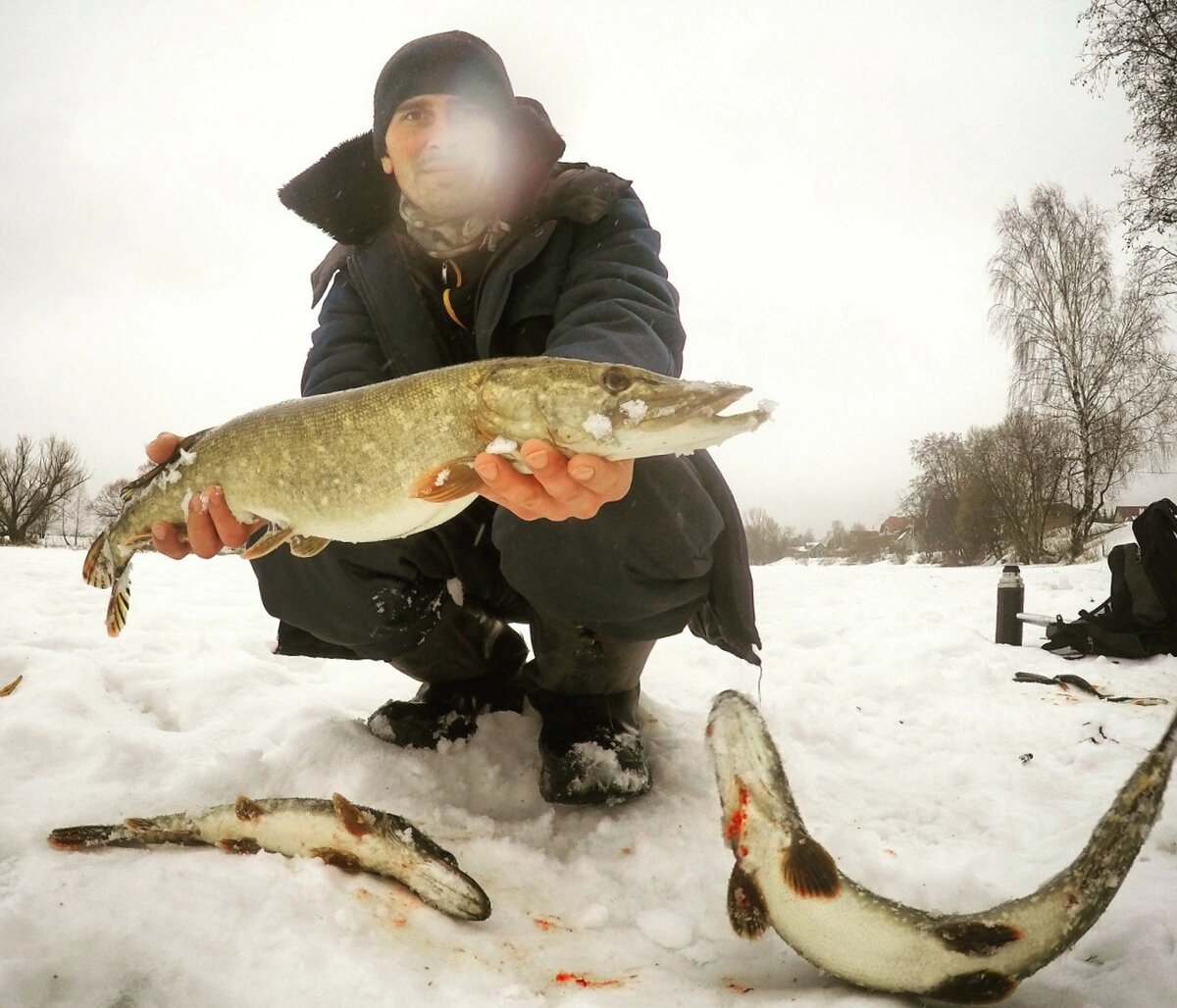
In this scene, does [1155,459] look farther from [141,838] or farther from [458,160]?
[141,838]

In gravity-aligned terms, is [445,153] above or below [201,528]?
above

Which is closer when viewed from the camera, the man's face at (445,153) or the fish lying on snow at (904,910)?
the fish lying on snow at (904,910)

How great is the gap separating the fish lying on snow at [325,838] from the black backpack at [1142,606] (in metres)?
→ 3.82

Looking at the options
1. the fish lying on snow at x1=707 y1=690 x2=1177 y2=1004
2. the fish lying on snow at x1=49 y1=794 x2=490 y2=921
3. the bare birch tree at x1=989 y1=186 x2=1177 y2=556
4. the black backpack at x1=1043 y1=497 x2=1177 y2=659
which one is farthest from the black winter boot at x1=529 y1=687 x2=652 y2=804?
the bare birch tree at x1=989 y1=186 x2=1177 y2=556

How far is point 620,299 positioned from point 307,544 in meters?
1.15

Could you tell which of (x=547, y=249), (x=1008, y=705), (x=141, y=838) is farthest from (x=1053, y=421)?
(x=141, y=838)

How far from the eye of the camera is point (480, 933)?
1257mm

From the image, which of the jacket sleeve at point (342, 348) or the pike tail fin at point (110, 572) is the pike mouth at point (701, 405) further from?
the pike tail fin at point (110, 572)

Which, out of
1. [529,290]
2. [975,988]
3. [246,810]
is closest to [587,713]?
[246,810]

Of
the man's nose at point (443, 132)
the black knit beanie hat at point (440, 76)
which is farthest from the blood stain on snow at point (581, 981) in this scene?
the black knit beanie hat at point (440, 76)

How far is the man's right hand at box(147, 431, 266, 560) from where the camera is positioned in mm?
1946

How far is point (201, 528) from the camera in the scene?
196 cm

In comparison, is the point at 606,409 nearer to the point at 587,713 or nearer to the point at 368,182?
the point at 587,713

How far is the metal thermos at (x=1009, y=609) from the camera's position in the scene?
13.8 ft
